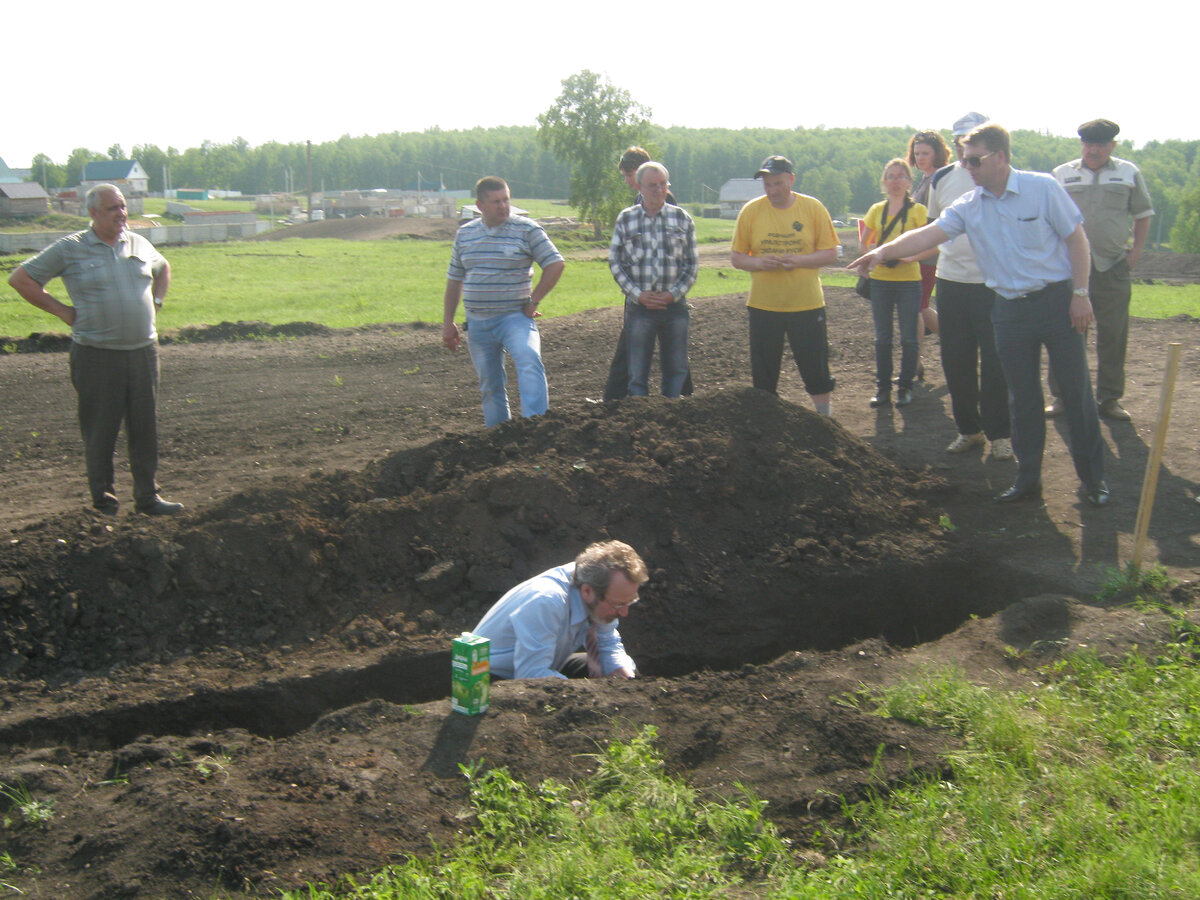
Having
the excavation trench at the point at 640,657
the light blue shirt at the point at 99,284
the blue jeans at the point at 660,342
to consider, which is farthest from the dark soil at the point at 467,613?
the light blue shirt at the point at 99,284

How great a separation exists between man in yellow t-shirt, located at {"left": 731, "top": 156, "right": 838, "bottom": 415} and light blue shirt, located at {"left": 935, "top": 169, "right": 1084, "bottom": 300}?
1.10 m

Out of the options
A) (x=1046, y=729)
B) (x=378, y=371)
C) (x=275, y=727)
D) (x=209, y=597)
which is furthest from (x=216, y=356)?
(x=1046, y=729)

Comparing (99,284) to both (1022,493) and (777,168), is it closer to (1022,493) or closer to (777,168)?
(777,168)

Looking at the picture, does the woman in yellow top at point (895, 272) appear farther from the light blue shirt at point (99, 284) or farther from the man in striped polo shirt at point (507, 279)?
the light blue shirt at point (99, 284)

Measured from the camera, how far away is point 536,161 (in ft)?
372

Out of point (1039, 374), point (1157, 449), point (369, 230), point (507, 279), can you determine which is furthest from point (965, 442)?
point (369, 230)

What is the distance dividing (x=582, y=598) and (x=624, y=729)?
27.9 inches

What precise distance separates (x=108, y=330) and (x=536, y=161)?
113 metres

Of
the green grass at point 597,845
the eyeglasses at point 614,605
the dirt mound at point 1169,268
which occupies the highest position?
the dirt mound at point 1169,268

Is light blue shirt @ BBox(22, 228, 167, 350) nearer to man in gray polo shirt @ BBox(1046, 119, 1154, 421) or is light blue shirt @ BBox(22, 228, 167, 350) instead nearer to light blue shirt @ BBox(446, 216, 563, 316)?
light blue shirt @ BBox(446, 216, 563, 316)

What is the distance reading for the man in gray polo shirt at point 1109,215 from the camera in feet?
23.7

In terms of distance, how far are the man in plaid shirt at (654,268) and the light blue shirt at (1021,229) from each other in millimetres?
1959

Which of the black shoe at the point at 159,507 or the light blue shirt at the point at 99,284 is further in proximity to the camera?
the black shoe at the point at 159,507

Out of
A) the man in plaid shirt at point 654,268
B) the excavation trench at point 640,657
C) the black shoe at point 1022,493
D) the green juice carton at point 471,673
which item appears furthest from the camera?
the man in plaid shirt at point 654,268
